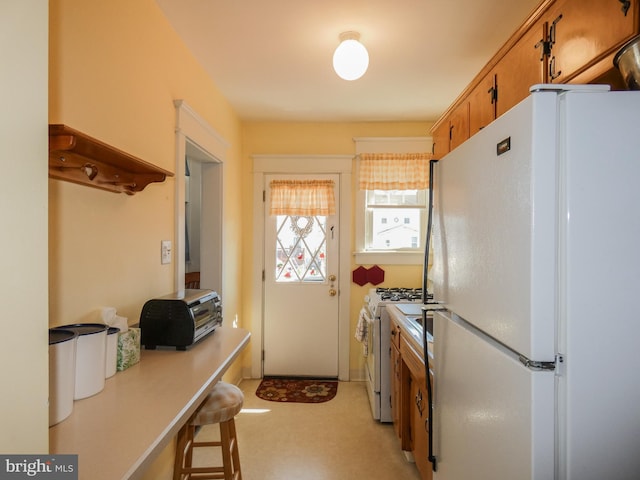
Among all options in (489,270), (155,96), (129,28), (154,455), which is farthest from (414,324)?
(129,28)

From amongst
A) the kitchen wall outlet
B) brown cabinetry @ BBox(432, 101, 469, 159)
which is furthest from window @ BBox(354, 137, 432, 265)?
the kitchen wall outlet

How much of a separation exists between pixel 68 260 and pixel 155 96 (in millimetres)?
1006

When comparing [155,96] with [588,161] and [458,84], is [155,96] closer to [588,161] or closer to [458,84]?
[588,161]

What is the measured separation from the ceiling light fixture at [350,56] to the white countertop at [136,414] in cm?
162

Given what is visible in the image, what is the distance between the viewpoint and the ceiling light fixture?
Answer: 2.05 metres

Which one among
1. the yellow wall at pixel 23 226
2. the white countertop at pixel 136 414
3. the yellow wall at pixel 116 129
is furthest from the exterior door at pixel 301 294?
the yellow wall at pixel 23 226

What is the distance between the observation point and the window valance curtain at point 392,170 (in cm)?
364

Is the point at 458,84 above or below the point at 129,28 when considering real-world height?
above

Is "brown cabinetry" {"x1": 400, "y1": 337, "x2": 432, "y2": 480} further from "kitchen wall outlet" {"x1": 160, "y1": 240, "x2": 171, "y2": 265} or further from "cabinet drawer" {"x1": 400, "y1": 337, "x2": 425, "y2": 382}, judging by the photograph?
"kitchen wall outlet" {"x1": 160, "y1": 240, "x2": 171, "y2": 265}

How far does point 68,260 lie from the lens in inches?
50.2

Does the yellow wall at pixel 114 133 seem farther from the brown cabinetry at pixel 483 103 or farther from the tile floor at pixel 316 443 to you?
the brown cabinetry at pixel 483 103

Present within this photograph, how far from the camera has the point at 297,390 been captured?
344cm

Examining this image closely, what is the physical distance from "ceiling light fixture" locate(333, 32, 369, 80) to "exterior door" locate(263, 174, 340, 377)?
5.44 feet

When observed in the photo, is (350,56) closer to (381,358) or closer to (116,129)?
(116,129)
